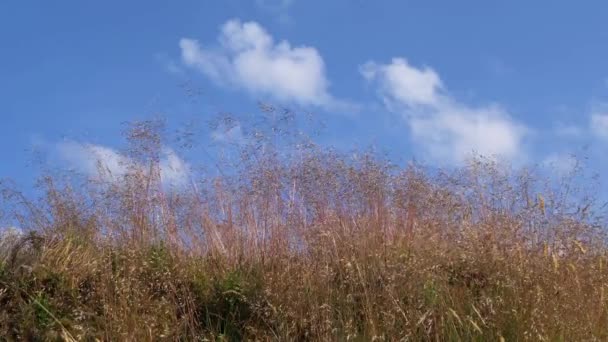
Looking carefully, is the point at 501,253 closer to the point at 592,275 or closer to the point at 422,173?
the point at 592,275

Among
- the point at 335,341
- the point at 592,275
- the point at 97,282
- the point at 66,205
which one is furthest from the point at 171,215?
the point at 592,275

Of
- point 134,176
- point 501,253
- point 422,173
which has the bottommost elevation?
point 501,253

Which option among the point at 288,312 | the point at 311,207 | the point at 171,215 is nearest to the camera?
Answer: the point at 288,312

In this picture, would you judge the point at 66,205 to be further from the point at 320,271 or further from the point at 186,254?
the point at 320,271

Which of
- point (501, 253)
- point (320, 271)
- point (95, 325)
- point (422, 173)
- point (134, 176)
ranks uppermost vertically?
point (422, 173)

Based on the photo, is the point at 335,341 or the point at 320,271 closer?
the point at 335,341

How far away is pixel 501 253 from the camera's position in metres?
5.04

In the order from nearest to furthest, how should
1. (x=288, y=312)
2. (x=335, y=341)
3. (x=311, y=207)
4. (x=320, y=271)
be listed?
(x=335, y=341) < (x=288, y=312) < (x=320, y=271) < (x=311, y=207)

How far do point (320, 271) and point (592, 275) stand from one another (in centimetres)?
163

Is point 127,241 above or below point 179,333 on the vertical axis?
above

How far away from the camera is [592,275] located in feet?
15.3

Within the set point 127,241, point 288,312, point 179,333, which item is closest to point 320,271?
point 288,312

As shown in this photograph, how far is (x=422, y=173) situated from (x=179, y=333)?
8.23 feet

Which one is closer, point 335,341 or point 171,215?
point 335,341
